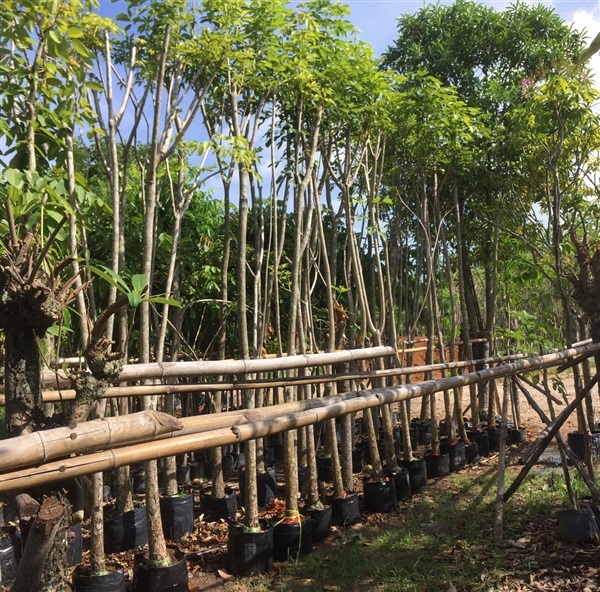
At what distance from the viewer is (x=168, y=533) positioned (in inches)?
154

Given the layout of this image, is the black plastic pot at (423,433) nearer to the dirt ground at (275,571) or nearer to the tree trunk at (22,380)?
the dirt ground at (275,571)

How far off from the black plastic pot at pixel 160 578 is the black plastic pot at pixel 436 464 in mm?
2803

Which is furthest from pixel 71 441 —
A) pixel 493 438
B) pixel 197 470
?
pixel 493 438

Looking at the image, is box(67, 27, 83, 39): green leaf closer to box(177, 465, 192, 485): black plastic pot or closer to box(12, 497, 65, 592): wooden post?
box(12, 497, 65, 592): wooden post

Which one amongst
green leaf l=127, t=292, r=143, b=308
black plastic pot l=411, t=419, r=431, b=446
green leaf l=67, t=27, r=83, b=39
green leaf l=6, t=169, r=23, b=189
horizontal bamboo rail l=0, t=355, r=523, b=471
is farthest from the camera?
black plastic pot l=411, t=419, r=431, b=446

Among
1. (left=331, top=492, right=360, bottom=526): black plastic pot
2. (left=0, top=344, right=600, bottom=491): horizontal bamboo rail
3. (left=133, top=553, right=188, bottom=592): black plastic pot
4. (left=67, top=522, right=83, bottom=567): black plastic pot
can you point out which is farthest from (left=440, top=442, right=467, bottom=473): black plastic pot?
(left=67, top=522, right=83, bottom=567): black plastic pot

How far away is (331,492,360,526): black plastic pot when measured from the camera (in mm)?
4086

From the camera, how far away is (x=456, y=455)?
5.47 metres

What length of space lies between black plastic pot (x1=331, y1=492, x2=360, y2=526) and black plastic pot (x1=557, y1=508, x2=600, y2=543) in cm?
135

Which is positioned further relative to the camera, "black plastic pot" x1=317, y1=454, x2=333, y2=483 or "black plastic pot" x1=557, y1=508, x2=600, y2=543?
"black plastic pot" x1=317, y1=454, x2=333, y2=483

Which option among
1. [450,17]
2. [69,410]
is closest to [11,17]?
[69,410]

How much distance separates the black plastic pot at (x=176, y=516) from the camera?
392 centimetres

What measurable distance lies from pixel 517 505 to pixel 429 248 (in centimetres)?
249

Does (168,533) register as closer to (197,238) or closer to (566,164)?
(197,238)
